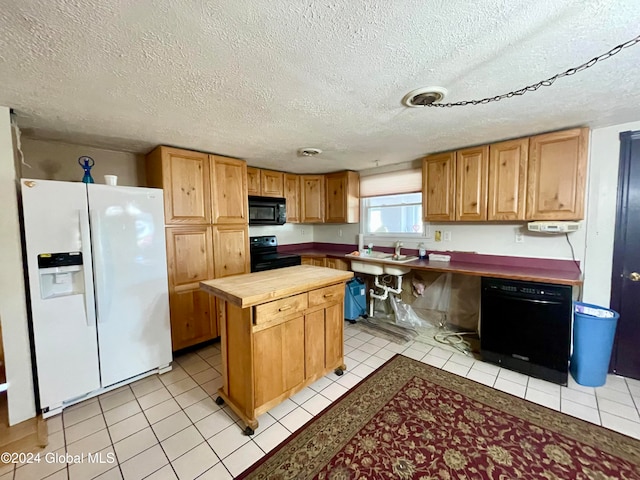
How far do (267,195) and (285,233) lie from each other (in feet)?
2.60

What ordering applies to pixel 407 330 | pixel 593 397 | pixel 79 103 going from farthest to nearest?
pixel 407 330
pixel 593 397
pixel 79 103

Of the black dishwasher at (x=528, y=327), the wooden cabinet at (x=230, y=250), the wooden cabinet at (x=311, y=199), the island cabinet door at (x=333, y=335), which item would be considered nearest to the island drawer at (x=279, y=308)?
the island cabinet door at (x=333, y=335)

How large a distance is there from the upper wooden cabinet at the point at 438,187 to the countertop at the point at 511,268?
1.82 feet

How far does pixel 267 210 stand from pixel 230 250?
828mm

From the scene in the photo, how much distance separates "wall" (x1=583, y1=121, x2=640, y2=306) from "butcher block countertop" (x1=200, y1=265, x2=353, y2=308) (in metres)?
2.21

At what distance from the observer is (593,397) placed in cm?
202

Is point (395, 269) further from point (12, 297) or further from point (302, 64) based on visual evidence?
point (12, 297)

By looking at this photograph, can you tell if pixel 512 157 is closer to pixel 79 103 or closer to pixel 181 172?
pixel 181 172

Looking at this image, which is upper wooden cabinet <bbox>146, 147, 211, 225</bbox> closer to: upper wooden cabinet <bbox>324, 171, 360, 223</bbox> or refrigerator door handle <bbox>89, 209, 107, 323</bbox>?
refrigerator door handle <bbox>89, 209, 107, 323</bbox>

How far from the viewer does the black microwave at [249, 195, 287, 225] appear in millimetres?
3496

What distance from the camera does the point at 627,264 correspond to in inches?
87.6

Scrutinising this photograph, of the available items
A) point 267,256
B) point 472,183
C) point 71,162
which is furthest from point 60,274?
point 472,183

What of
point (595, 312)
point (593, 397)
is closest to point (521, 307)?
point (595, 312)

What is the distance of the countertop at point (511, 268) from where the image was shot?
2182mm
